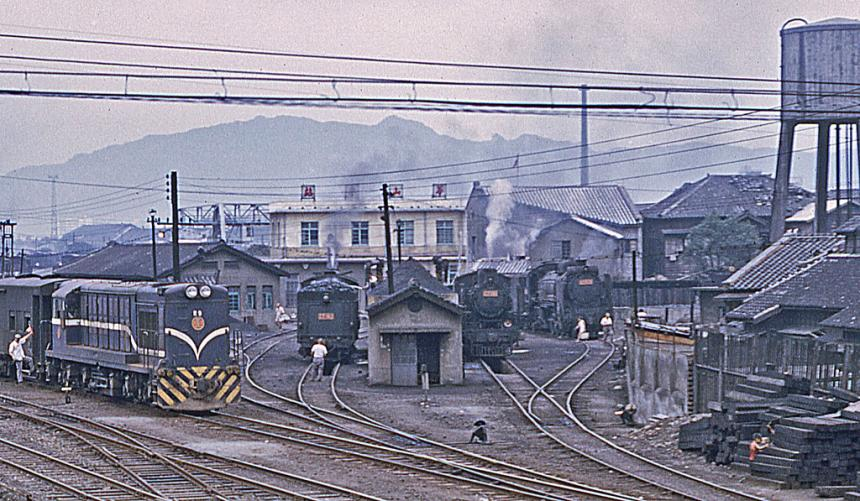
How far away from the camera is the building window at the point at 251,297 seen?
62562 millimetres

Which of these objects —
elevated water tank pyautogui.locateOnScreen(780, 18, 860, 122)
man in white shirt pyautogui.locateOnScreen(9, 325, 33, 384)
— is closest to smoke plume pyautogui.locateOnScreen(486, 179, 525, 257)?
elevated water tank pyautogui.locateOnScreen(780, 18, 860, 122)

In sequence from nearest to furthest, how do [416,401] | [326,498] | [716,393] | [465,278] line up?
[326,498], [716,393], [416,401], [465,278]

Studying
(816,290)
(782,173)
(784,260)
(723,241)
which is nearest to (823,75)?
(782,173)

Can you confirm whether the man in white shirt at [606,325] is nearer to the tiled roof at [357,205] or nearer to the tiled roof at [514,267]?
the tiled roof at [514,267]

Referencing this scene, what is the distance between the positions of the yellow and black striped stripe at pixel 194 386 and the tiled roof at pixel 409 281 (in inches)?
699

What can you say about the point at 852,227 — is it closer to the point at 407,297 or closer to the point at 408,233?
the point at 407,297

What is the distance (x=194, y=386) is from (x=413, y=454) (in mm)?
Result: 7105

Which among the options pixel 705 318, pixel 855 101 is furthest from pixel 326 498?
pixel 855 101

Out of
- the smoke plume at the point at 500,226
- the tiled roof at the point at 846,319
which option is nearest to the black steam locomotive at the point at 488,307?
the tiled roof at the point at 846,319

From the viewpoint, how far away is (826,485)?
→ 58.8 feet

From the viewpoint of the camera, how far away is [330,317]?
133 feet

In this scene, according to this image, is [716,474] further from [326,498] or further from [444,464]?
[326,498]

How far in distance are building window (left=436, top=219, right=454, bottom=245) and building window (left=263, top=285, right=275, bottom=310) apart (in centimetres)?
2055

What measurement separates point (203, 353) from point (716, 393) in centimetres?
1130
